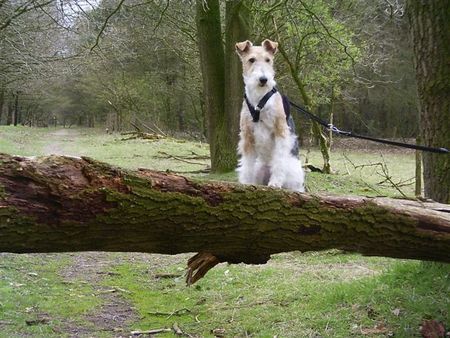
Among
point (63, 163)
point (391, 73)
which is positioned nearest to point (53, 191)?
point (63, 163)

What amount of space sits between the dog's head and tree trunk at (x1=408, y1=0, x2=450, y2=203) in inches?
64.0

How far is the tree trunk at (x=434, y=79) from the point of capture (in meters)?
5.31

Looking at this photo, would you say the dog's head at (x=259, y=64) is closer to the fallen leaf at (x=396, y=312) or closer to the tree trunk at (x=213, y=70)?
the fallen leaf at (x=396, y=312)

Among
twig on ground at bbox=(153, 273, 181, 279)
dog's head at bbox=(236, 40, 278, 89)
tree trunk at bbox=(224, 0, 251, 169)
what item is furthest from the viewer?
tree trunk at bbox=(224, 0, 251, 169)

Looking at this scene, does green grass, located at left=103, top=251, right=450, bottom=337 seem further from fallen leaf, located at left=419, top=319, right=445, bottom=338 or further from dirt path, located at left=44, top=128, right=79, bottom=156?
dirt path, located at left=44, top=128, right=79, bottom=156

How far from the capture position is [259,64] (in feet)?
21.3

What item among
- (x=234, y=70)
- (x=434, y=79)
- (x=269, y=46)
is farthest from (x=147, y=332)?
(x=234, y=70)

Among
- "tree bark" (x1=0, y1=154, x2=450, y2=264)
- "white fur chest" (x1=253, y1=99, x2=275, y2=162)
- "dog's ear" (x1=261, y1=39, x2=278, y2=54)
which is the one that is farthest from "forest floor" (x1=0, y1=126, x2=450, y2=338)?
"dog's ear" (x1=261, y1=39, x2=278, y2=54)

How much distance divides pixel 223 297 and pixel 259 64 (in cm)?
275

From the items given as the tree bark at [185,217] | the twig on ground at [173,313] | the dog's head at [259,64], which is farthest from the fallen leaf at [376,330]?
the dog's head at [259,64]

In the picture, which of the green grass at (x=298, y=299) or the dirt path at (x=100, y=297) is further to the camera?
the dirt path at (x=100, y=297)

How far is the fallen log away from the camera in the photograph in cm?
268

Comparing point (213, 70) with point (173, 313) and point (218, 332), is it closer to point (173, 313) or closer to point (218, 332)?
point (173, 313)

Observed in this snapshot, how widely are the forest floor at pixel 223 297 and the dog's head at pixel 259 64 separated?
2415 millimetres
